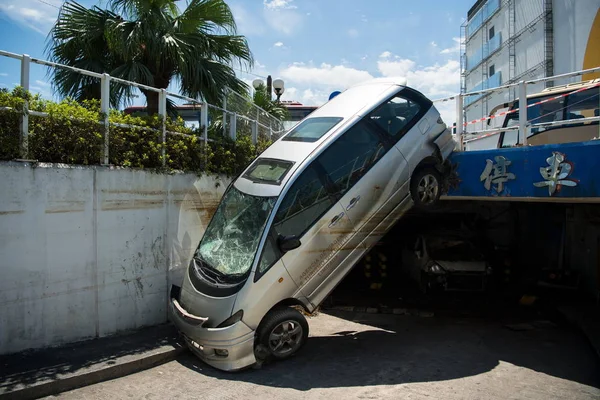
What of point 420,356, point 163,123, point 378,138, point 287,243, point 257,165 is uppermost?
point 163,123

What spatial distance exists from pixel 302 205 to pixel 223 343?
219 cm

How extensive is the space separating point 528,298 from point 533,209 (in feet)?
14.6

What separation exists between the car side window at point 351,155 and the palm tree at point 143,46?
3786 mm

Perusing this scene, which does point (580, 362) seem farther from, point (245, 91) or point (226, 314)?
point (245, 91)

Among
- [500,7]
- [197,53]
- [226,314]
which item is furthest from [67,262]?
[500,7]

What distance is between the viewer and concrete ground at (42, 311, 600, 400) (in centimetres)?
549

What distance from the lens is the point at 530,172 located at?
701 cm

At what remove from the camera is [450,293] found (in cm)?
1136

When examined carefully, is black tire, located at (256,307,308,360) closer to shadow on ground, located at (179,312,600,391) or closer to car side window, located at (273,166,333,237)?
shadow on ground, located at (179,312,600,391)

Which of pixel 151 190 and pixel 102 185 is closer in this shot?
pixel 102 185

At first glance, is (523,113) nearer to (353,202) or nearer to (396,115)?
(396,115)

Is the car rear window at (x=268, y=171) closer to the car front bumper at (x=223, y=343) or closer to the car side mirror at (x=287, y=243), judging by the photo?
the car side mirror at (x=287, y=243)

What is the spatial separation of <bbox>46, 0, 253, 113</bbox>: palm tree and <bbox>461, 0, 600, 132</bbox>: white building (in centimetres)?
863

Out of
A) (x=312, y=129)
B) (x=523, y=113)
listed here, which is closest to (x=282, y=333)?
(x=312, y=129)
